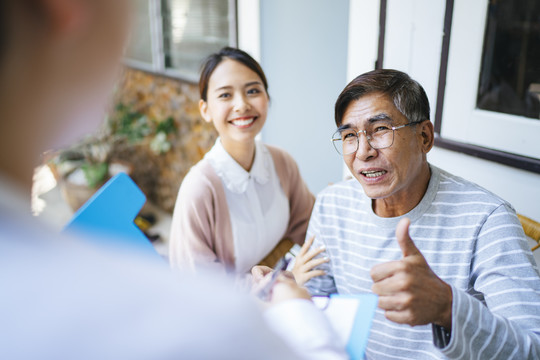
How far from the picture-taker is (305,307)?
1.92 feet

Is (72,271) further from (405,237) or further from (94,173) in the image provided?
(94,173)

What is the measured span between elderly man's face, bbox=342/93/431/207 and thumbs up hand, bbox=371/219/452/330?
14.3 inches

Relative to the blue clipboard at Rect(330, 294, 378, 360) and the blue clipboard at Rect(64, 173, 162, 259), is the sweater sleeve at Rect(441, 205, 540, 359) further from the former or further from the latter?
the blue clipboard at Rect(64, 173, 162, 259)

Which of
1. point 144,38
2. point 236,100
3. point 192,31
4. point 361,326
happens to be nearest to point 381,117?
point 361,326

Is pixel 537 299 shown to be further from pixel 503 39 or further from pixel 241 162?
pixel 241 162

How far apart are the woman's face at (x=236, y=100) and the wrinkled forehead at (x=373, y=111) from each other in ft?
2.03

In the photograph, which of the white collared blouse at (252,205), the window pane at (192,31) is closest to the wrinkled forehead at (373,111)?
the white collared blouse at (252,205)

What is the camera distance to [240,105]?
1.72 metres

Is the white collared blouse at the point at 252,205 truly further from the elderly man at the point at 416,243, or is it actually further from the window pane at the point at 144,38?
the window pane at the point at 144,38

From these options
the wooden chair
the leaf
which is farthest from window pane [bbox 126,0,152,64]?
the wooden chair

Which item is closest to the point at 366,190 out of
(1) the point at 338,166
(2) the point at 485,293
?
(2) the point at 485,293

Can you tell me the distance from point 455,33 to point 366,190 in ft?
2.52

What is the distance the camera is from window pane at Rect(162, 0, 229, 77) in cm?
319

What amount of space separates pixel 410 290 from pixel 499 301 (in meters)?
A: 0.30
